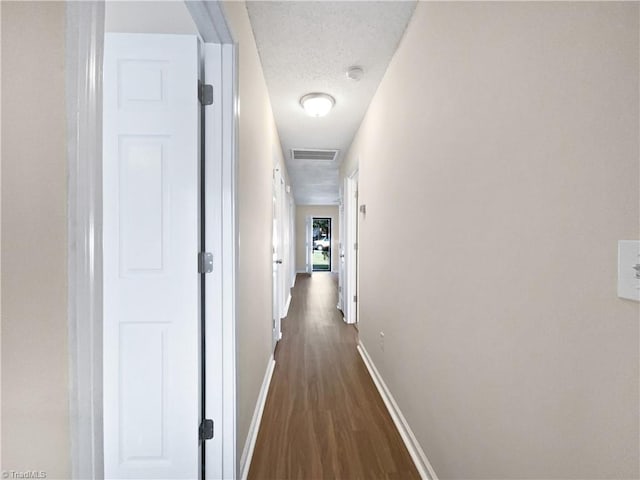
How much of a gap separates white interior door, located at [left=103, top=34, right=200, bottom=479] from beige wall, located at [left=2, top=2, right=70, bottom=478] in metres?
0.84

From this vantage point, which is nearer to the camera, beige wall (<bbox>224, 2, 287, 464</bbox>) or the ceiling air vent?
beige wall (<bbox>224, 2, 287, 464</bbox>)

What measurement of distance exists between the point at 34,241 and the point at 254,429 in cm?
178

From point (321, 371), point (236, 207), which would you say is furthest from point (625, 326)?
point (321, 371)

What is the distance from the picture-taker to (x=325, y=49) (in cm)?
196

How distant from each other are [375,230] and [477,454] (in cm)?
172

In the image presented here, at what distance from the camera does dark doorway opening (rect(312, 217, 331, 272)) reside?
1083cm

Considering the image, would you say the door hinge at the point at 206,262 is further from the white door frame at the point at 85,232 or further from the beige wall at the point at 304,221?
the beige wall at the point at 304,221

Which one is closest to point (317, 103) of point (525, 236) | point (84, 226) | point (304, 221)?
point (525, 236)

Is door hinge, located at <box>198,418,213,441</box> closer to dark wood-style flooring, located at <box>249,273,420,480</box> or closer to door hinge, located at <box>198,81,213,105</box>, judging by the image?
dark wood-style flooring, located at <box>249,273,420,480</box>

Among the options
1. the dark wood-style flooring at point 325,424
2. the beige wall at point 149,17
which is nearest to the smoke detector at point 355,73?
the beige wall at point 149,17

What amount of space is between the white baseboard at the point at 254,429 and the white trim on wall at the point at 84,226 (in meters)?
1.24

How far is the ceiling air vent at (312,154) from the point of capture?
419 cm

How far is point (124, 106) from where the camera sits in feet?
4.17

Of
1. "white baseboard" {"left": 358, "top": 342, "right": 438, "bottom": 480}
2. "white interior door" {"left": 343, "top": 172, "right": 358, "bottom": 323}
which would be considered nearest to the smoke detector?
"white interior door" {"left": 343, "top": 172, "right": 358, "bottom": 323}
